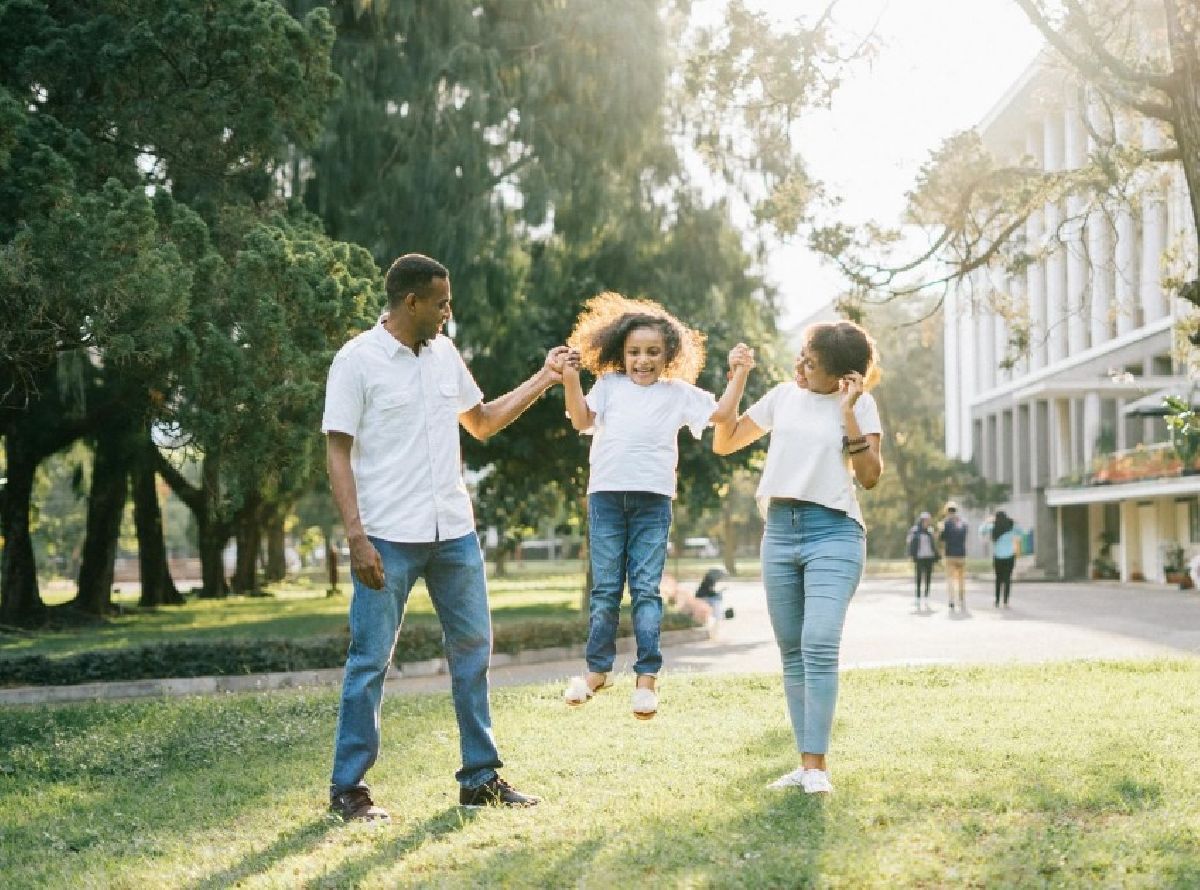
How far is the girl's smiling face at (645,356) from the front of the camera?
7.04m

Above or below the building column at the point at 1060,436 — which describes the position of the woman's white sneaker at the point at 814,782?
below

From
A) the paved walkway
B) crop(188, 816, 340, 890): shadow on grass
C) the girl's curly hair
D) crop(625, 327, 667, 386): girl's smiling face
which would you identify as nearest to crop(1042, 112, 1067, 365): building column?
the paved walkway

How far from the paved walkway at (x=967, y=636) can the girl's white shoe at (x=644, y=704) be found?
717 centimetres

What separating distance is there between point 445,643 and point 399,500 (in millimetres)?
660

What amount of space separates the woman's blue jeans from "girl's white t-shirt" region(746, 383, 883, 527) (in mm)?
81

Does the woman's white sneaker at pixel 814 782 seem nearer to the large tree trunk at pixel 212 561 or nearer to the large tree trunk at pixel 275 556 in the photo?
the large tree trunk at pixel 212 561

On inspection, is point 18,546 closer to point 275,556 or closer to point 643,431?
point 643,431

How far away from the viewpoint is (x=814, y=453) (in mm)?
6199

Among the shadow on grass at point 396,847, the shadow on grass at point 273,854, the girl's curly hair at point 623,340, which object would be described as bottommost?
the shadow on grass at point 273,854

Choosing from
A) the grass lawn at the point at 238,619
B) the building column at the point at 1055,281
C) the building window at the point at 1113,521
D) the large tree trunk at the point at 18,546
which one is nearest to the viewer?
the grass lawn at the point at 238,619

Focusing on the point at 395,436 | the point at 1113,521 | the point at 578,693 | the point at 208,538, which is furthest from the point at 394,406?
the point at 1113,521

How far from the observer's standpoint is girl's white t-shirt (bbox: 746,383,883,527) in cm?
618

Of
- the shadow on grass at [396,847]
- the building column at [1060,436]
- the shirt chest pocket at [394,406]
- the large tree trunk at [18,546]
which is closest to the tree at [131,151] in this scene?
the shirt chest pocket at [394,406]

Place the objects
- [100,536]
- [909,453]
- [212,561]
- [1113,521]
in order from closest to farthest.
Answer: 1. [100,536]
2. [212,561]
3. [1113,521]
4. [909,453]
